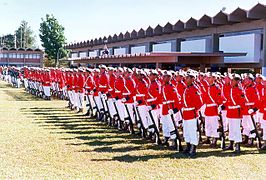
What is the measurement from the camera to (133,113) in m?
13.3

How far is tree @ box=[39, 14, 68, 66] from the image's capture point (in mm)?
82231

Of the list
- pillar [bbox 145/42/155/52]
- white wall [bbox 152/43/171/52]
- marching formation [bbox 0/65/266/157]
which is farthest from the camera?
pillar [bbox 145/42/155/52]

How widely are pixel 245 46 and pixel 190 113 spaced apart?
1791 centimetres

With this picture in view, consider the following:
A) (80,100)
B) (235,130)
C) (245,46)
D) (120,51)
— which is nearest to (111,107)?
(80,100)

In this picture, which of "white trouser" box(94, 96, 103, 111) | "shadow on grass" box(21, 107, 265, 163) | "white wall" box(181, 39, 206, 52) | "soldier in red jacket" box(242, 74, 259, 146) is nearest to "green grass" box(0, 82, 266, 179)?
"shadow on grass" box(21, 107, 265, 163)

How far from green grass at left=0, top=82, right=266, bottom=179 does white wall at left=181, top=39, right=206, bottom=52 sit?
19.2 meters

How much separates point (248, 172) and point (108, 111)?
23.4 feet

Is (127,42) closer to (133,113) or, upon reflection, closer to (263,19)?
(263,19)

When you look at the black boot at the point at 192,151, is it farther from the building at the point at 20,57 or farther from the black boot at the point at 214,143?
the building at the point at 20,57

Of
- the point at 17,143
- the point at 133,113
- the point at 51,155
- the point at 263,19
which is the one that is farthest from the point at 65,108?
Answer: the point at 263,19

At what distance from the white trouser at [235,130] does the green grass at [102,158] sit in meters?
0.40

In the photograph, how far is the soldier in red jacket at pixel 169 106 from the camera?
1083 centimetres

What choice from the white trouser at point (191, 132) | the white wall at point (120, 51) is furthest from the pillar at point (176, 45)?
the white trouser at point (191, 132)

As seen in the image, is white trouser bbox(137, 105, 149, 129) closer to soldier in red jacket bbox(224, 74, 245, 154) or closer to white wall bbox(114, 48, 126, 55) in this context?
soldier in red jacket bbox(224, 74, 245, 154)
